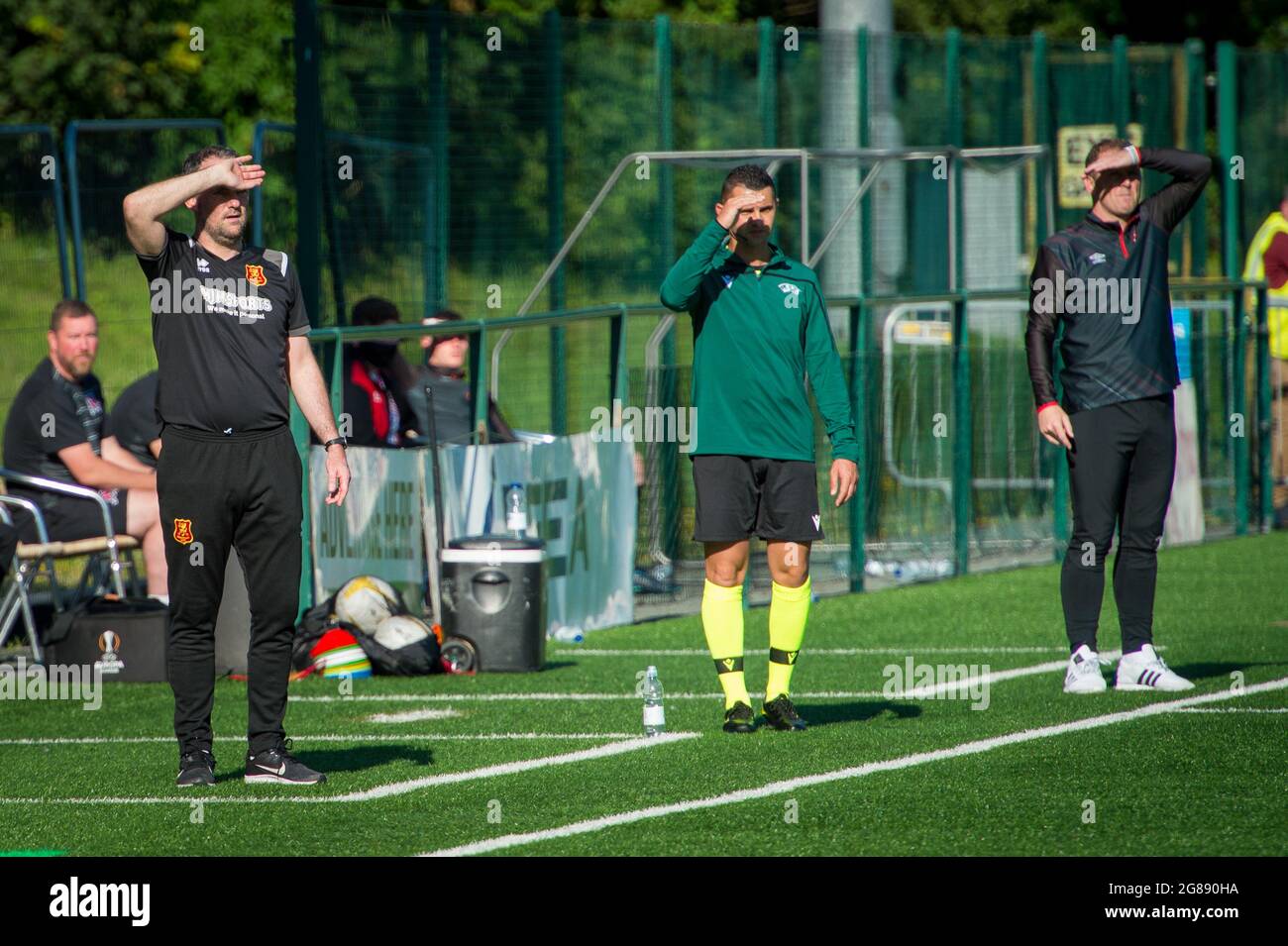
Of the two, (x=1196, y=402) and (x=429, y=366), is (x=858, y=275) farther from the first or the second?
(x=429, y=366)

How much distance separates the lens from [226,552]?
24.2 feet

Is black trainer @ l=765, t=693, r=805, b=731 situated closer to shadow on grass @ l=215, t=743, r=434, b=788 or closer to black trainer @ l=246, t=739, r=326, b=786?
shadow on grass @ l=215, t=743, r=434, b=788

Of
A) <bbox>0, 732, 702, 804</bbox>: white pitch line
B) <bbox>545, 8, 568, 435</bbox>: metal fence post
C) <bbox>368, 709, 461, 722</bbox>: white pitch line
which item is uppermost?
<bbox>545, 8, 568, 435</bbox>: metal fence post

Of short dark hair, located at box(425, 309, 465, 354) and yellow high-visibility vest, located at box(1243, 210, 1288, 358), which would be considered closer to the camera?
short dark hair, located at box(425, 309, 465, 354)

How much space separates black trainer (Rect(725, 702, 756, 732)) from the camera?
8375 millimetres

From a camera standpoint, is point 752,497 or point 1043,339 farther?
point 1043,339

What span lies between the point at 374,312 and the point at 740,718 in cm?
578

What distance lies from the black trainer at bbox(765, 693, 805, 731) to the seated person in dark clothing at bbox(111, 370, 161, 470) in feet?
17.9

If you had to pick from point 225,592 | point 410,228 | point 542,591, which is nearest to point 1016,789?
point 542,591

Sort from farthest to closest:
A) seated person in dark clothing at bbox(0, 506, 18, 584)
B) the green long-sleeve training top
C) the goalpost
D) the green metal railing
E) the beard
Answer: the goalpost, the green metal railing, the beard, seated person in dark clothing at bbox(0, 506, 18, 584), the green long-sleeve training top

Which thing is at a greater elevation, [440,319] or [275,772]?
[440,319]
